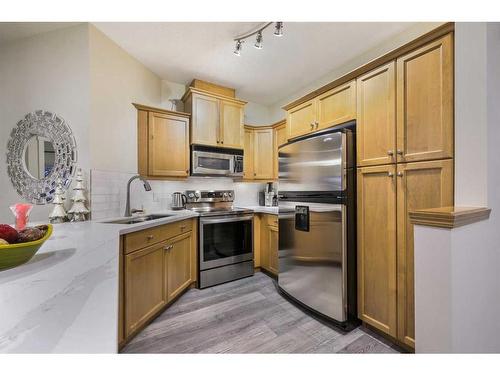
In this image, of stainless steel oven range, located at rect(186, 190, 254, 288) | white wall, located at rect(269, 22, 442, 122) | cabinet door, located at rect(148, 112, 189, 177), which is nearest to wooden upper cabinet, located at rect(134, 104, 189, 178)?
cabinet door, located at rect(148, 112, 189, 177)

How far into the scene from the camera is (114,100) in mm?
2062

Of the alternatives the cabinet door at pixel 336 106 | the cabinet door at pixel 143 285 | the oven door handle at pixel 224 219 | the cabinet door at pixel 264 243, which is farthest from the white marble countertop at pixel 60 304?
the cabinet door at pixel 264 243

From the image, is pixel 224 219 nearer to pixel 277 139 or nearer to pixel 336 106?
pixel 277 139

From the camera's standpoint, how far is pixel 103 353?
24.1 inches

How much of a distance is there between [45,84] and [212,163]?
165 centimetres

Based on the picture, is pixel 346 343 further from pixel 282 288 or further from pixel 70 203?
pixel 70 203

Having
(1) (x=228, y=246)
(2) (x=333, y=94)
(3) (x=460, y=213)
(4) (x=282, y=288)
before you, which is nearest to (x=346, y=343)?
(4) (x=282, y=288)

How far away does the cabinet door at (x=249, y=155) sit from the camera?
3.20 metres

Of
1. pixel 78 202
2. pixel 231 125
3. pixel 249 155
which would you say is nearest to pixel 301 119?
pixel 231 125

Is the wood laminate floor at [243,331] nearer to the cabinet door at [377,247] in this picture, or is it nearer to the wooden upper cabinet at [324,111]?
the cabinet door at [377,247]

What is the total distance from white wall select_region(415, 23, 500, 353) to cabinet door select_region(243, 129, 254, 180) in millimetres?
2291

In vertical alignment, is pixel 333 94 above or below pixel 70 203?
above

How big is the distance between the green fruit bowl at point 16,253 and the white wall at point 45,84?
4.33 ft

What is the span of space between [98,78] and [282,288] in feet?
8.51
